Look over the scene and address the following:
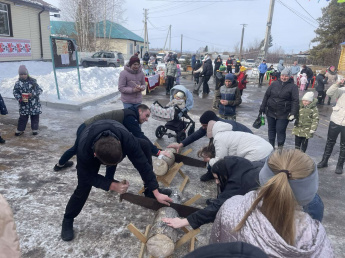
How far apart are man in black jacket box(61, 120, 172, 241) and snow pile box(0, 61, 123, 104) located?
6729mm

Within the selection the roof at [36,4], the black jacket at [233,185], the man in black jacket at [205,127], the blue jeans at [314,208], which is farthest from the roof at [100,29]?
the blue jeans at [314,208]

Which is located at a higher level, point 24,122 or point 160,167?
point 24,122

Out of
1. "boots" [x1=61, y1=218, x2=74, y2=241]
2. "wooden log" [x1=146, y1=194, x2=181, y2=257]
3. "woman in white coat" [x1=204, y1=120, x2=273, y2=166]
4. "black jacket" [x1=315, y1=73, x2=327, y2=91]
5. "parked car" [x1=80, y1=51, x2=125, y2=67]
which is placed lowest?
"boots" [x1=61, y1=218, x2=74, y2=241]

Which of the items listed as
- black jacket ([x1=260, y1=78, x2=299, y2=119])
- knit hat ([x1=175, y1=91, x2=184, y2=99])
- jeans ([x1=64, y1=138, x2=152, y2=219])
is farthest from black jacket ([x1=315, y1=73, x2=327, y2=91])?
jeans ([x1=64, y1=138, x2=152, y2=219])

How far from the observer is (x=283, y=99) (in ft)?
16.7

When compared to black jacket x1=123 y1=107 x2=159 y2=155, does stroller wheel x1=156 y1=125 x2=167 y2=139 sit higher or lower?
lower

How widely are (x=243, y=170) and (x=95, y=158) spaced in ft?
4.67

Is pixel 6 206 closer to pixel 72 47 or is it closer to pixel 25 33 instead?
pixel 72 47

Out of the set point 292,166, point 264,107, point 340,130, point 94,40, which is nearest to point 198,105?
point 264,107

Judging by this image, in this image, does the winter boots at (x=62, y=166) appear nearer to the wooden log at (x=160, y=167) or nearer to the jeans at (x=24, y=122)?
the wooden log at (x=160, y=167)

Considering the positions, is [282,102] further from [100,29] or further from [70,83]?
[100,29]

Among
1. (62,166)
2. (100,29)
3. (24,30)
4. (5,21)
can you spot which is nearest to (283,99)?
(62,166)

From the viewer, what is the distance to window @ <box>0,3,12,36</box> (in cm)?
1479

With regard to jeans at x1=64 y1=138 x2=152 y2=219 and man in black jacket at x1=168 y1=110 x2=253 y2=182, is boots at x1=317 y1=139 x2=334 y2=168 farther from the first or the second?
jeans at x1=64 y1=138 x2=152 y2=219
